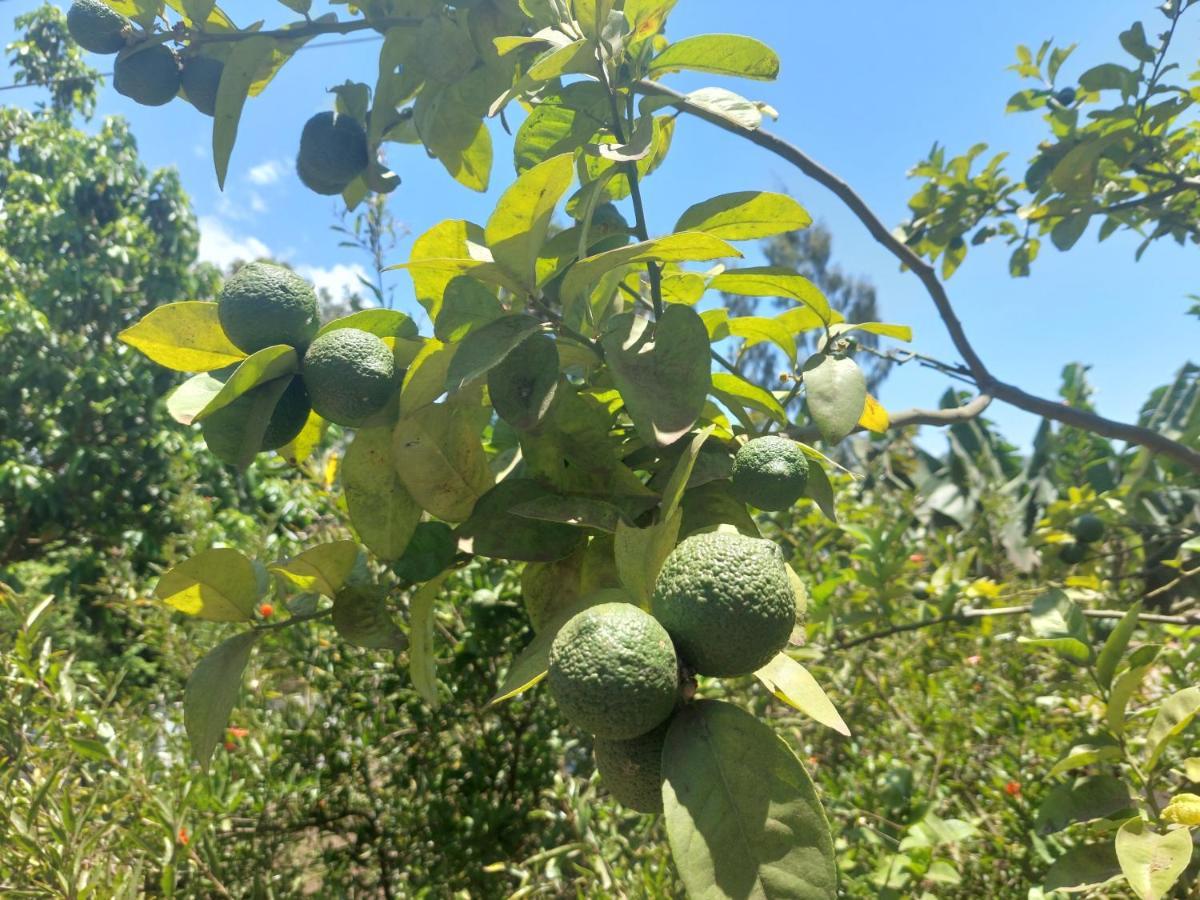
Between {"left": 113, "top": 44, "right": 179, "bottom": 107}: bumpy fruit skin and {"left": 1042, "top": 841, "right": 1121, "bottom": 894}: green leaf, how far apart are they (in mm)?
1587

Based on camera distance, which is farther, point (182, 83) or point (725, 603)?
point (182, 83)

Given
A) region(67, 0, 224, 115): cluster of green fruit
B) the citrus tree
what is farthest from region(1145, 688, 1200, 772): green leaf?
region(67, 0, 224, 115): cluster of green fruit

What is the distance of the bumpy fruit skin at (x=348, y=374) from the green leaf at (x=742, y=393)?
14.5 inches

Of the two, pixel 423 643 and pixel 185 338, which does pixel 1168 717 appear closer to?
pixel 423 643

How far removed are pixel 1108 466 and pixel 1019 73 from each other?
1704 millimetres

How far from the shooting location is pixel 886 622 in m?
1.70

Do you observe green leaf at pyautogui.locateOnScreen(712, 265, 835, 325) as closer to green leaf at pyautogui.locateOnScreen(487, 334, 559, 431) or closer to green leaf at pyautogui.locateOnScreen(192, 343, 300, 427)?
green leaf at pyautogui.locateOnScreen(487, 334, 559, 431)

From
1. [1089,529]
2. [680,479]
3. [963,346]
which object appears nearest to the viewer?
[680,479]

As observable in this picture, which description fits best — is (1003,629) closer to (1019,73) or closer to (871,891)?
(871,891)

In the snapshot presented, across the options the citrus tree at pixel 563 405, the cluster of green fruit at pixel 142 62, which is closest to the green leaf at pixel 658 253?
the citrus tree at pixel 563 405

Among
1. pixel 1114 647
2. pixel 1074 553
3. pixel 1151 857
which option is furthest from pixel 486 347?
pixel 1074 553

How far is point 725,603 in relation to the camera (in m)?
0.58

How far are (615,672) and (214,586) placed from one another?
0.50 m

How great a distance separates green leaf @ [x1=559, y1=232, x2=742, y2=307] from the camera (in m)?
0.62
